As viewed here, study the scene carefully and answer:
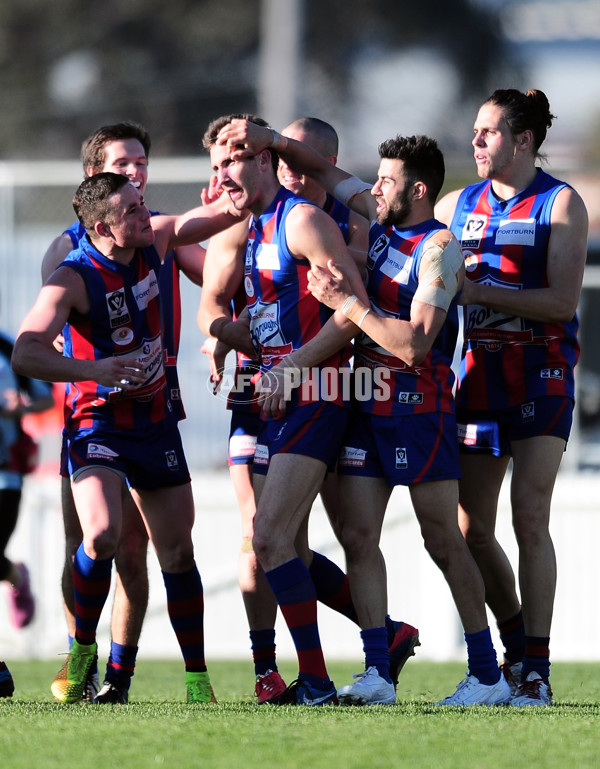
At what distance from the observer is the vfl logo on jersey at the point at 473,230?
6254mm

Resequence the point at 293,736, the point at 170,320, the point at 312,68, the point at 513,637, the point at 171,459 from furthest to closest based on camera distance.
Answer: the point at 312,68 < the point at 170,320 < the point at 513,637 < the point at 171,459 < the point at 293,736

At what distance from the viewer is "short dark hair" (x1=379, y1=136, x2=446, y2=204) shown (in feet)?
19.2

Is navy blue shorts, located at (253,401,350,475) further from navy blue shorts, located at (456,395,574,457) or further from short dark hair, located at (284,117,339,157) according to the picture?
short dark hair, located at (284,117,339,157)

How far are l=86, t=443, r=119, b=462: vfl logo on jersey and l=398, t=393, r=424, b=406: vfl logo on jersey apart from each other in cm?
126

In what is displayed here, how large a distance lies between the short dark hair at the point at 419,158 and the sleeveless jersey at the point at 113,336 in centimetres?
124

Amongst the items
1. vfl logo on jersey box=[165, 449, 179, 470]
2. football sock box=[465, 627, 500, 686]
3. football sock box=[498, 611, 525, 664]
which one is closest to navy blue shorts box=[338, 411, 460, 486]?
football sock box=[465, 627, 500, 686]

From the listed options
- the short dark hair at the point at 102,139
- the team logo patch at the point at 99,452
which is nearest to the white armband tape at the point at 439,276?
the team logo patch at the point at 99,452

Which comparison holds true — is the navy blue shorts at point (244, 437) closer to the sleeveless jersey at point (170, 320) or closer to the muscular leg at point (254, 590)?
the muscular leg at point (254, 590)

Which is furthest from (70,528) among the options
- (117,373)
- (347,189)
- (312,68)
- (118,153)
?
(312,68)

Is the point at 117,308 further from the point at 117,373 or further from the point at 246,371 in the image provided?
the point at 246,371

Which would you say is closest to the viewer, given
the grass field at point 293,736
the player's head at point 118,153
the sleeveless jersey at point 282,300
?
the grass field at point 293,736

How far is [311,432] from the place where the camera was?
5707mm

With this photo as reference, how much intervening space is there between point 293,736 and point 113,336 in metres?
2.04

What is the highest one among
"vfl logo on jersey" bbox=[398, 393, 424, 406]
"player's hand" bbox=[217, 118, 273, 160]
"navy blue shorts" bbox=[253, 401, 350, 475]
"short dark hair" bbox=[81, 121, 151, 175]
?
"short dark hair" bbox=[81, 121, 151, 175]
